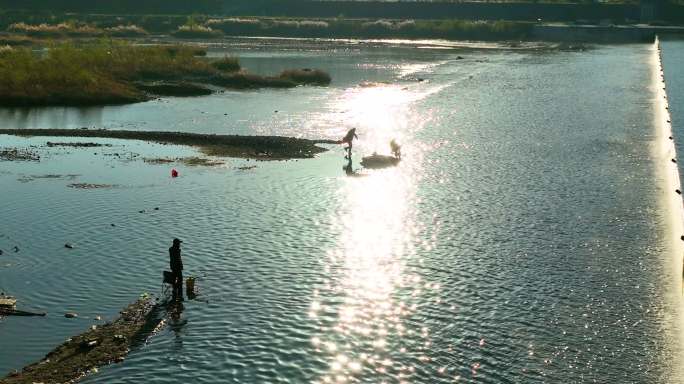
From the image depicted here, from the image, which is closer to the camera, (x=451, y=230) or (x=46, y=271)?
(x=46, y=271)

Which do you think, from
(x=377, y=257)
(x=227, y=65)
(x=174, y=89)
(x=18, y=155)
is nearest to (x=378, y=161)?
(x=377, y=257)

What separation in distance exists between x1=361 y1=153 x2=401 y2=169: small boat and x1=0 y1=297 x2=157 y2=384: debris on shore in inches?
1315

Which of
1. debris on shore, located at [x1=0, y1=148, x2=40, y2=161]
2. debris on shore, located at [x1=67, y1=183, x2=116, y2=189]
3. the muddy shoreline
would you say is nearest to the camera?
debris on shore, located at [x1=67, y1=183, x2=116, y2=189]

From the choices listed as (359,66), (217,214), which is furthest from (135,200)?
(359,66)

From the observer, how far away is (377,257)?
44.6 metres

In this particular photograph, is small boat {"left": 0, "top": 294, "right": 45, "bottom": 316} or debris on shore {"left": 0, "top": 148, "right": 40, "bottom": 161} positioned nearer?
small boat {"left": 0, "top": 294, "right": 45, "bottom": 316}

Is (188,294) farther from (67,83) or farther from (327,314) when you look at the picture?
(67,83)

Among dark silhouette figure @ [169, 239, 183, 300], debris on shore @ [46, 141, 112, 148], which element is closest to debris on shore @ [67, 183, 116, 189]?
debris on shore @ [46, 141, 112, 148]

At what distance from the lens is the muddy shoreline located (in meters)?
71.9

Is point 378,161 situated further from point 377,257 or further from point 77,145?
point 77,145

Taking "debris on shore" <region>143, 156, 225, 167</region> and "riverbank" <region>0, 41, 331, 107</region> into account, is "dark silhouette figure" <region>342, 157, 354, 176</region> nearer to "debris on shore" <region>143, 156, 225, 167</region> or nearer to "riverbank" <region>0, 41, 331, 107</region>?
"debris on shore" <region>143, 156, 225, 167</region>

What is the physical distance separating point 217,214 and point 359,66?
108 m

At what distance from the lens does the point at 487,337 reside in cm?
3406

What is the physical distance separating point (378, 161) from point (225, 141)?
53.7 ft
